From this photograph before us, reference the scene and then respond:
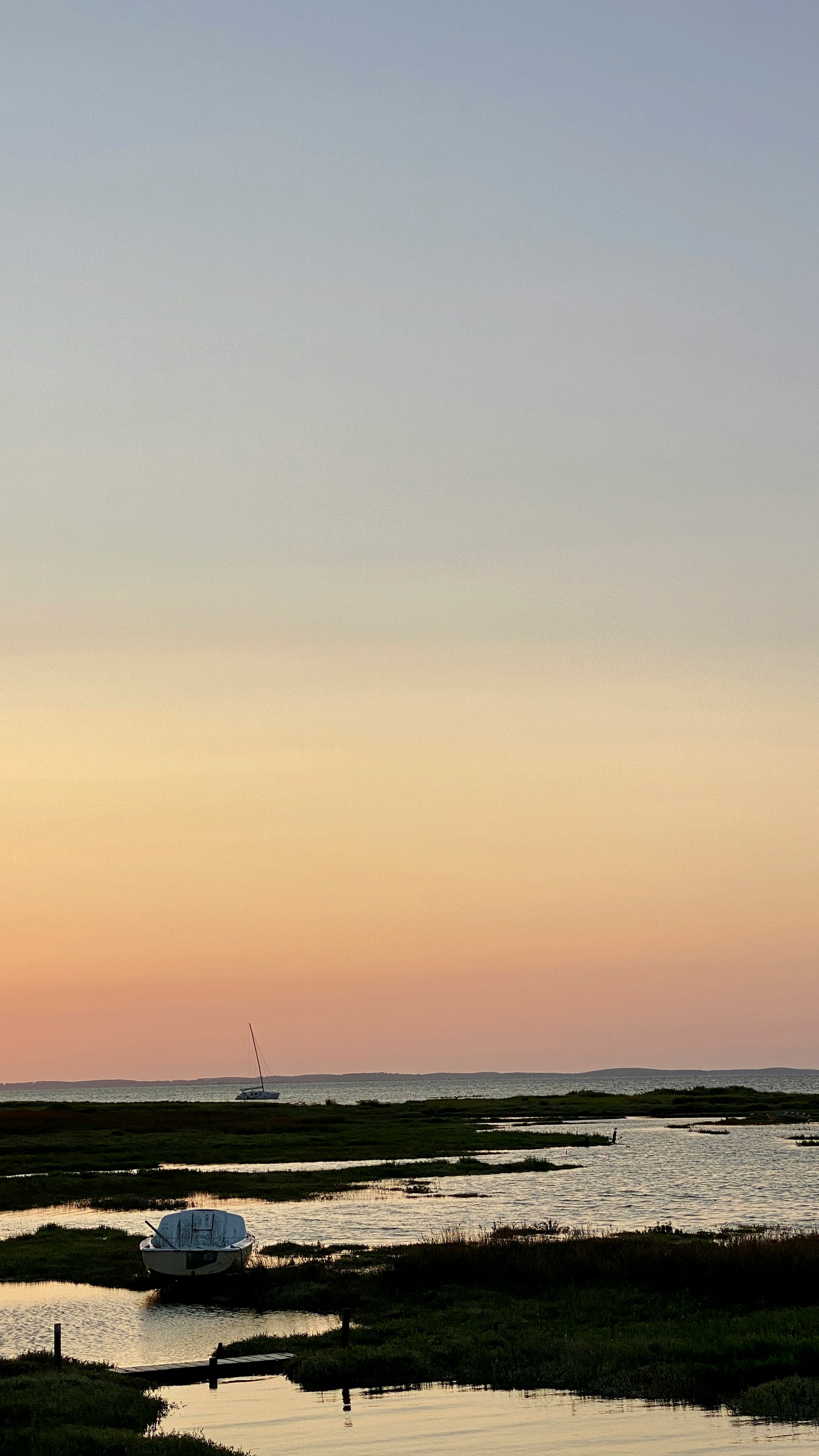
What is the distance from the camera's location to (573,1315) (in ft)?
109

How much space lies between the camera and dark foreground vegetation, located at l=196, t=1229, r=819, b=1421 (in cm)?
2780

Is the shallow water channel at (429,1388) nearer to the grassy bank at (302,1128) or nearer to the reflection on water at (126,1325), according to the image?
the reflection on water at (126,1325)

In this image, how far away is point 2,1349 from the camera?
31.4m

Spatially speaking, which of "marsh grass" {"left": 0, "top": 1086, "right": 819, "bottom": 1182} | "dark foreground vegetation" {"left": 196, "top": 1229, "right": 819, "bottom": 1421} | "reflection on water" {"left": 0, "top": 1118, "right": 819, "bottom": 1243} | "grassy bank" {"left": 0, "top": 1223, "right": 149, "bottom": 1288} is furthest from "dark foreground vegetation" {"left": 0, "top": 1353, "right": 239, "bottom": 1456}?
"marsh grass" {"left": 0, "top": 1086, "right": 819, "bottom": 1182}

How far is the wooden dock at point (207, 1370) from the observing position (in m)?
28.5

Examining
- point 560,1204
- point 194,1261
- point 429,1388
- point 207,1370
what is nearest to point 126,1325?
point 194,1261

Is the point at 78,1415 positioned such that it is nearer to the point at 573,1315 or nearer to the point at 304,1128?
the point at 573,1315

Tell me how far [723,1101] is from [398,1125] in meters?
61.7

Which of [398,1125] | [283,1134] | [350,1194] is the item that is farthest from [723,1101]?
[350,1194]

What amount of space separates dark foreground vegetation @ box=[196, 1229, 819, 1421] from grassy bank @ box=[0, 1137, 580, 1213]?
829 inches

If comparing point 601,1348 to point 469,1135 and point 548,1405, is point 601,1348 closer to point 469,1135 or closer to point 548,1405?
point 548,1405

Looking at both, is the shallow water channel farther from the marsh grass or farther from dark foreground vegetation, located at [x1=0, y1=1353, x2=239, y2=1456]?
the marsh grass

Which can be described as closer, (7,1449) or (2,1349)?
(7,1449)

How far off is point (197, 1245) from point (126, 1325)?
6.05 meters
